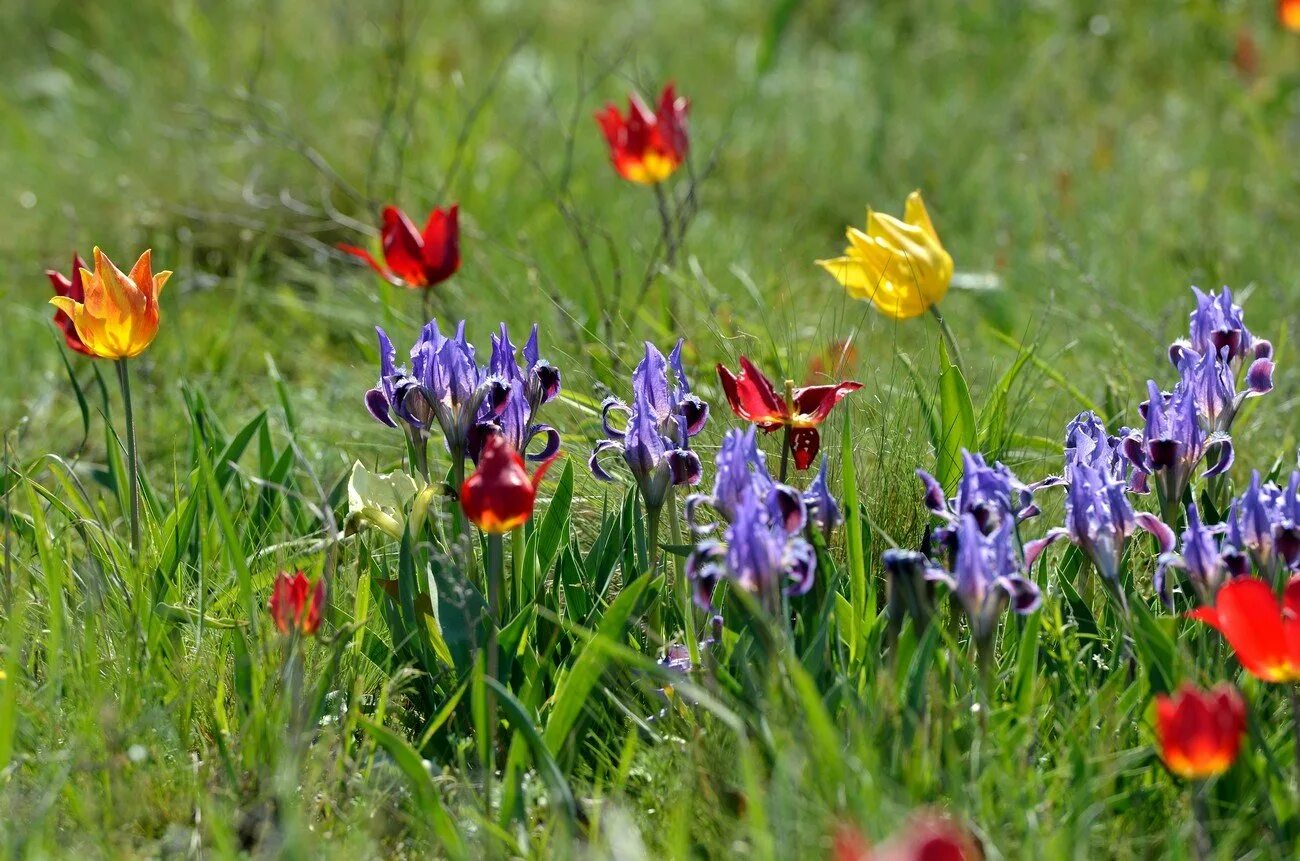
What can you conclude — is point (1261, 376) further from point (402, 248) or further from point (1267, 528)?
point (402, 248)

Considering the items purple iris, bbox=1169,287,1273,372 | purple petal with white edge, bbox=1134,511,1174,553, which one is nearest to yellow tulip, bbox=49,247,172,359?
purple petal with white edge, bbox=1134,511,1174,553

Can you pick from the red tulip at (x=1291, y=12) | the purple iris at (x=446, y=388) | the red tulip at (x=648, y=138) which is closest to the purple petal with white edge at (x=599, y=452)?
the purple iris at (x=446, y=388)

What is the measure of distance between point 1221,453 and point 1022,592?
455mm

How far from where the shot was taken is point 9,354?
317cm

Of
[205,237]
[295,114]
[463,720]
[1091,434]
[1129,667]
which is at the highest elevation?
[295,114]

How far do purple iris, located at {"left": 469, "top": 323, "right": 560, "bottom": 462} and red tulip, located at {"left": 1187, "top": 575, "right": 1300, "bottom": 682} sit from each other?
0.78 m

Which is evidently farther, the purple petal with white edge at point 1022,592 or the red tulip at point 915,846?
the purple petal with white edge at point 1022,592

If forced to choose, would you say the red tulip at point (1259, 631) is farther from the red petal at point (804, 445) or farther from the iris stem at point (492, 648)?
the iris stem at point (492, 648)

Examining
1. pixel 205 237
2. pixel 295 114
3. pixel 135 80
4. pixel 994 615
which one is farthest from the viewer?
pixel 135 80

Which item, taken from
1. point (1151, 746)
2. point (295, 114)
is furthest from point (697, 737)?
point (295, 114)

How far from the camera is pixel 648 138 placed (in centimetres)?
300

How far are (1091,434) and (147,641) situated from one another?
1149 mm

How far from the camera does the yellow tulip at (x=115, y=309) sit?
1.88 meters

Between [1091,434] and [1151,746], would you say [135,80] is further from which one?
[1151,746]
